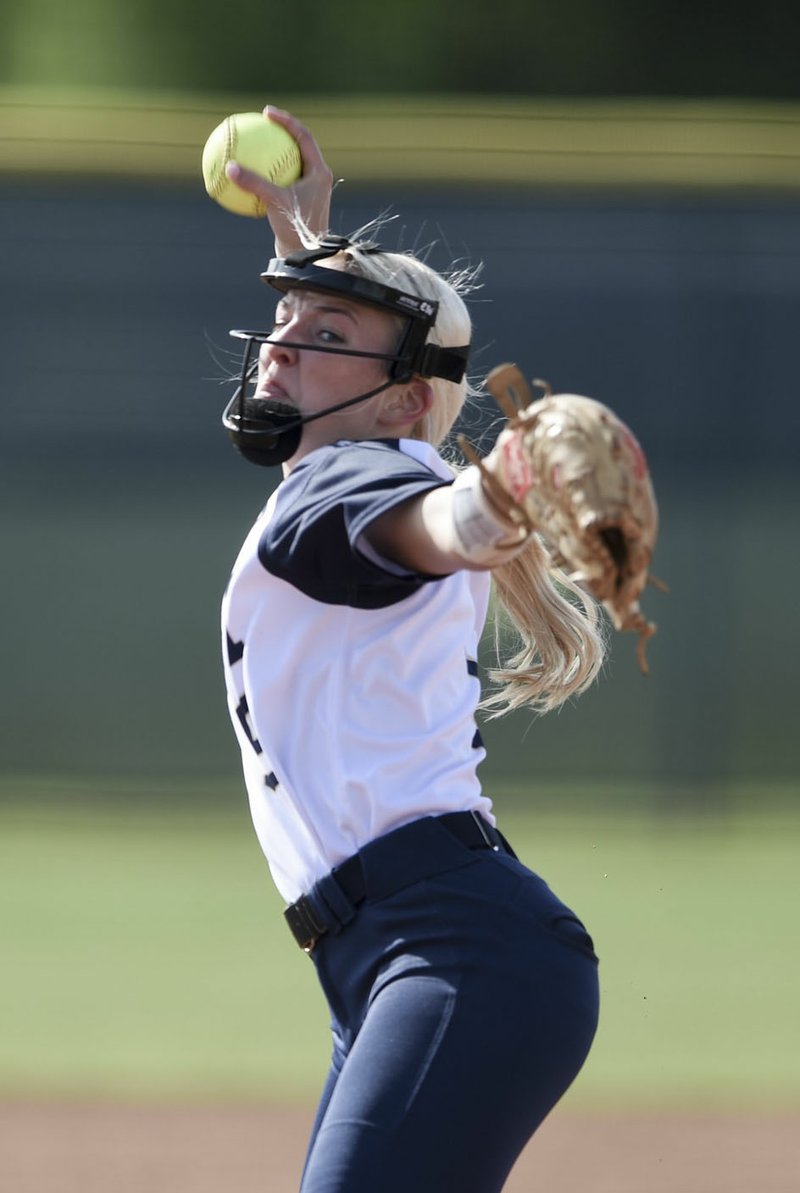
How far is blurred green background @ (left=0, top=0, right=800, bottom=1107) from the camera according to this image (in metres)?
4.18

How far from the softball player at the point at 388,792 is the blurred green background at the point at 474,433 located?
226 centimetres

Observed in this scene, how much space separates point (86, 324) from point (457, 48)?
2023 millimetres

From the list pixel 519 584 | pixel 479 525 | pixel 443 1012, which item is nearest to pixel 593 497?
pixel 479 525

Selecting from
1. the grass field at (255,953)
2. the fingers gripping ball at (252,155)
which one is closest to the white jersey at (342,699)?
the fingers gripping ball at (252,155)

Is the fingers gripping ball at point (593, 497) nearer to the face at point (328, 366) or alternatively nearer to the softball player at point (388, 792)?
the softball player at point (388, 792)

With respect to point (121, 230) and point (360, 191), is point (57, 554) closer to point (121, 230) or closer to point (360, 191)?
point (121, 230)

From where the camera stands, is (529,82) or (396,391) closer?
(396,391)

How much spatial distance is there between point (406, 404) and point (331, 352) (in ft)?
0.43

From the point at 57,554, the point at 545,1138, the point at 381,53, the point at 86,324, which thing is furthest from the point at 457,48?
the point at 545,1138

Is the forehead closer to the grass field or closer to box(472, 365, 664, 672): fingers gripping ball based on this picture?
box(472, 365, 664, 672): fingers gripping ball

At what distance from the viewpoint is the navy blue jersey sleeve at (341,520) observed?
146cm

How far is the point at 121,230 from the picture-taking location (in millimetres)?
4500

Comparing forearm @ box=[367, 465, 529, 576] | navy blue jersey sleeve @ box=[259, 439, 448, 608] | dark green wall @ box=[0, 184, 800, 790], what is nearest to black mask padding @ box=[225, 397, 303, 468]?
navy blue jersey sleeve @ box=[259, 439, 448, 608]

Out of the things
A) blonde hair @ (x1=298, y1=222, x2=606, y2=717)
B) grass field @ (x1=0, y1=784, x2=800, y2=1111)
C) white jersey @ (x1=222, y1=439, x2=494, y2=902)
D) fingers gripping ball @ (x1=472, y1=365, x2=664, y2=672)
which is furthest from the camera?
grass field @ (x1=0, y1=784, x2=800, y2=1111)
